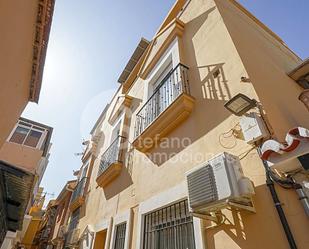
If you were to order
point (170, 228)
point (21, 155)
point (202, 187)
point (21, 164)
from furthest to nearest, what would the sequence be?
1. point (21, 155)
2. point (21, 164)
3. point (170, 228)
4. point (202, 187)

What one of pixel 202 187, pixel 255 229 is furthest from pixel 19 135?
pixel 255 229

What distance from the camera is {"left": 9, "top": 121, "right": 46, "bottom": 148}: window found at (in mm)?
11984

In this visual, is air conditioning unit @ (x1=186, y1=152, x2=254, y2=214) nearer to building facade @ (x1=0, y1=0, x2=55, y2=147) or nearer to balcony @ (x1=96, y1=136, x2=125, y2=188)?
building facade @ (x1=0, y1=0, x2=55, y2=147)

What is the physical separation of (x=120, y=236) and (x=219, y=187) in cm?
375

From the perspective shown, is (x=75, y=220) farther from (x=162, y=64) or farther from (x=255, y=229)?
(x=255, y=229)

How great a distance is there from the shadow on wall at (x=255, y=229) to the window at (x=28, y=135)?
41.0 feet

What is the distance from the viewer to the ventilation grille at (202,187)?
2.29 metres

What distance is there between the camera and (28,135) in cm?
1244

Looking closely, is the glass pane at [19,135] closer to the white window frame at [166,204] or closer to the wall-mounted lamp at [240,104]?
the white window frame at [166,204]

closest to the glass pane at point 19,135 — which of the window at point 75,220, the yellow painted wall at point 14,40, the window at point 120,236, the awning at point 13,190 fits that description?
the awning at point 13,190

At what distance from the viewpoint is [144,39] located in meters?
9.70

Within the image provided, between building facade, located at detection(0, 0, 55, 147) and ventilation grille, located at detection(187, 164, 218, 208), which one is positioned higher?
building facade, located at detection(0, 0, 55, 147)

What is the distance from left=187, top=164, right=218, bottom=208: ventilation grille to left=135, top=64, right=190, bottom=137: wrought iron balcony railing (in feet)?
6.04

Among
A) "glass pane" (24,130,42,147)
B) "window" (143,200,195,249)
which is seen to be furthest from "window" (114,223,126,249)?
"glass pane" (24,130,42,147)
